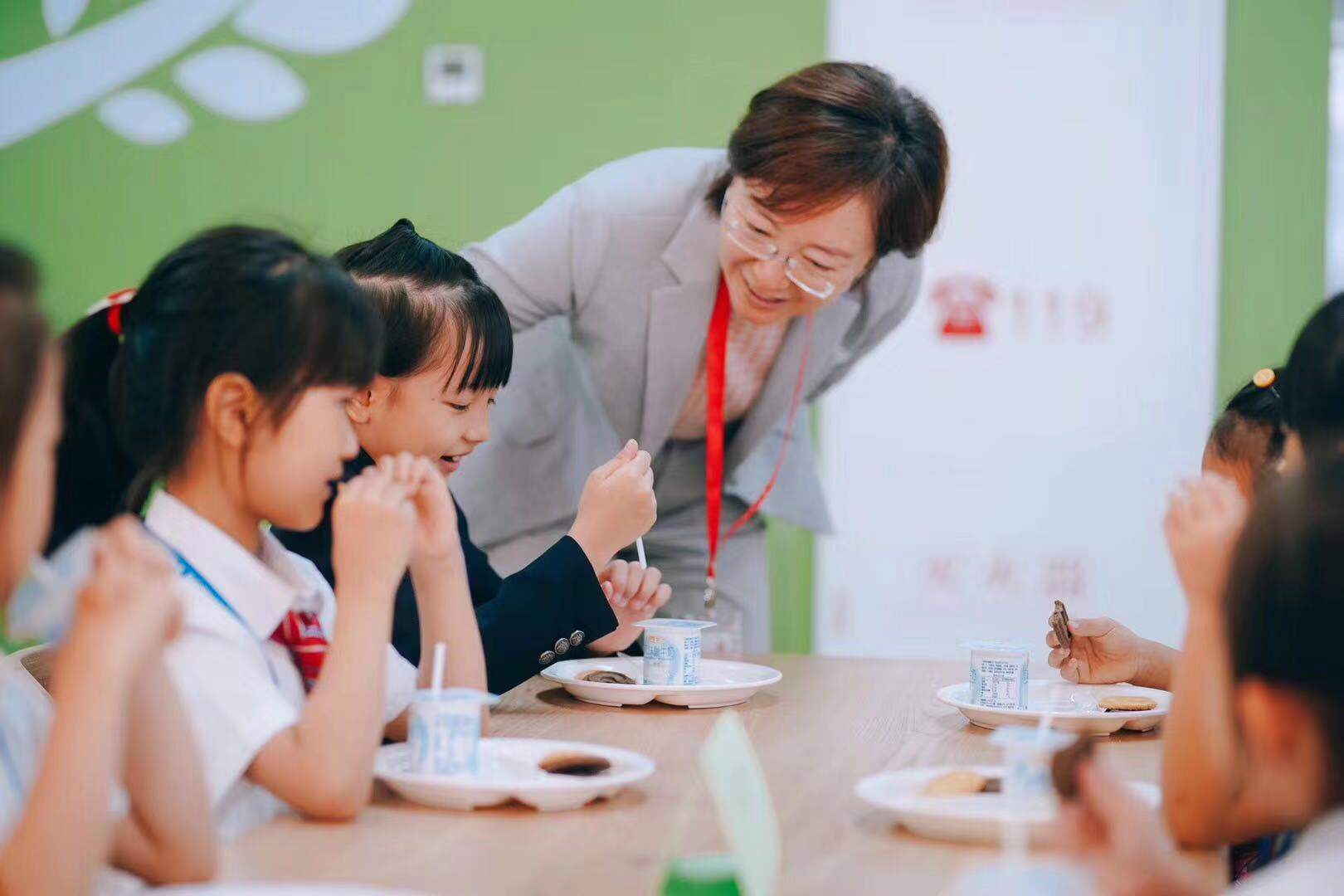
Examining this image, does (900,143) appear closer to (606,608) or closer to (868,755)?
(606,608)

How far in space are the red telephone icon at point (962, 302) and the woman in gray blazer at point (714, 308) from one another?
0.83 meters

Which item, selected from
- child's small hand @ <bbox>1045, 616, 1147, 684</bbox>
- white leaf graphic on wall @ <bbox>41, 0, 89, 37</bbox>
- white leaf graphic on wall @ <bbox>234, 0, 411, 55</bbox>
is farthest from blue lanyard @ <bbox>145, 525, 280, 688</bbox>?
white leaf graphic on wall @ <bbox>41, 0, 89, 37</bbox>

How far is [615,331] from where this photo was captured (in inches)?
94.3

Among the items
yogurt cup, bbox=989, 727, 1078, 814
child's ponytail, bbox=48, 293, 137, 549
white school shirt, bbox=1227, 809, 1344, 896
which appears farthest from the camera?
child's ponytail, bbox=48, 293, 137, 549

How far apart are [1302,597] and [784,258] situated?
49.6 inches

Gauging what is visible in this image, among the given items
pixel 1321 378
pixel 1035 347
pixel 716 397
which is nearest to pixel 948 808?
pixel 1321 378

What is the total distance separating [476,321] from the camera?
183cm

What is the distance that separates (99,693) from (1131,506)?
9.84 feet

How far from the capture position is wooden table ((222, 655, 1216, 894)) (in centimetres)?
103

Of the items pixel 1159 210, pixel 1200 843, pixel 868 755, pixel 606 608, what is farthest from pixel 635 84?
pixel 1200 843

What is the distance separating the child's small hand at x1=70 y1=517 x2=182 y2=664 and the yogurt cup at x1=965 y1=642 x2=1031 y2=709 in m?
0.95

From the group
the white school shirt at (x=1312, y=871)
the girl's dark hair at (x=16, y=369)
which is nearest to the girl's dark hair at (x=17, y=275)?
the girl's dark hair at (x=16, y=369)

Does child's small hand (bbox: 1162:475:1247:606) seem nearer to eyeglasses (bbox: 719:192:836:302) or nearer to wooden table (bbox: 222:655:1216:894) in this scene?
wooden table (bbox: 222:655:1216:894)

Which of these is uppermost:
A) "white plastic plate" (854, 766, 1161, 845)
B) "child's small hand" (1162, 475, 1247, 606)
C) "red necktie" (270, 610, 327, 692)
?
"child's small hand" (1162, 475, 1247, 606)
